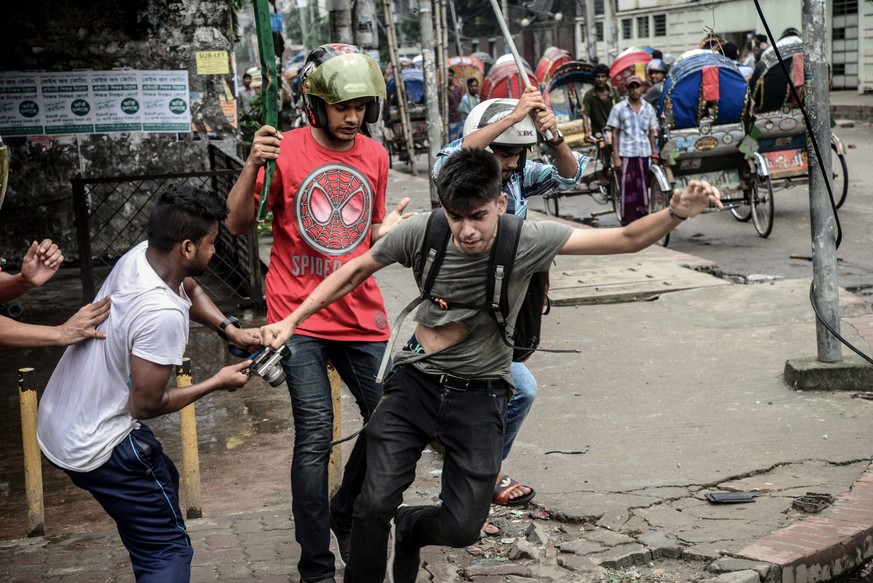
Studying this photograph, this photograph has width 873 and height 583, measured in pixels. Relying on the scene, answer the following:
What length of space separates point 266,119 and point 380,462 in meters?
1.33

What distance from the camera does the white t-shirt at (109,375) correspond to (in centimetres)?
327

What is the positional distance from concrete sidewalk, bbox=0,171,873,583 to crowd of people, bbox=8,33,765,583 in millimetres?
407

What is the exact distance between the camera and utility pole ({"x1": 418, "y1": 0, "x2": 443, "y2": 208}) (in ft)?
40.2

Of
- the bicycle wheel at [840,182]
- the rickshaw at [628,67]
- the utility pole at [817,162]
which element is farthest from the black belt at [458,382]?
the rickshaw at [628,67]

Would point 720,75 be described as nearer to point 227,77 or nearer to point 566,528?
point 227,77

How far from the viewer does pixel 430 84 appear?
1318 centimetres

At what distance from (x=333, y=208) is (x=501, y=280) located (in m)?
0.83

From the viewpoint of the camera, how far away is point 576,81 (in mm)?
17297

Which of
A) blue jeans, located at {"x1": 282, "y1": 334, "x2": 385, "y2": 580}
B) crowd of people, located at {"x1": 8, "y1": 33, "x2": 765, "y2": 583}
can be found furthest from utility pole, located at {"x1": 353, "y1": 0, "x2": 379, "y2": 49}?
blue jeans, located at {"x1": 282, "y1": 334, "x2": 385, "y2": 580}

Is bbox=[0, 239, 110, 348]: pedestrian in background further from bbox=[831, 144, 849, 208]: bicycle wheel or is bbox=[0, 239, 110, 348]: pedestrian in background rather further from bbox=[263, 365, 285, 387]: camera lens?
bbox=[831, 144, 849, 208]: bicycle wheel

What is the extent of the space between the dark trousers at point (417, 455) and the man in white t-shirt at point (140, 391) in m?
0.54

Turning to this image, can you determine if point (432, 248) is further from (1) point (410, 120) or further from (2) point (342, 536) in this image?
(1) point (410, 120)

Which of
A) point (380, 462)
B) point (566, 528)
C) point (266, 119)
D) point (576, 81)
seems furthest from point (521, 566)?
point (576, 81)

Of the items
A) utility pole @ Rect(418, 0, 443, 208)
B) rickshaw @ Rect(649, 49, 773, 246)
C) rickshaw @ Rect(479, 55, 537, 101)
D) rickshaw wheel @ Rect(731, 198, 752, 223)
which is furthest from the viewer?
rickshaw @ Rect(479, 55, 537, 101)
